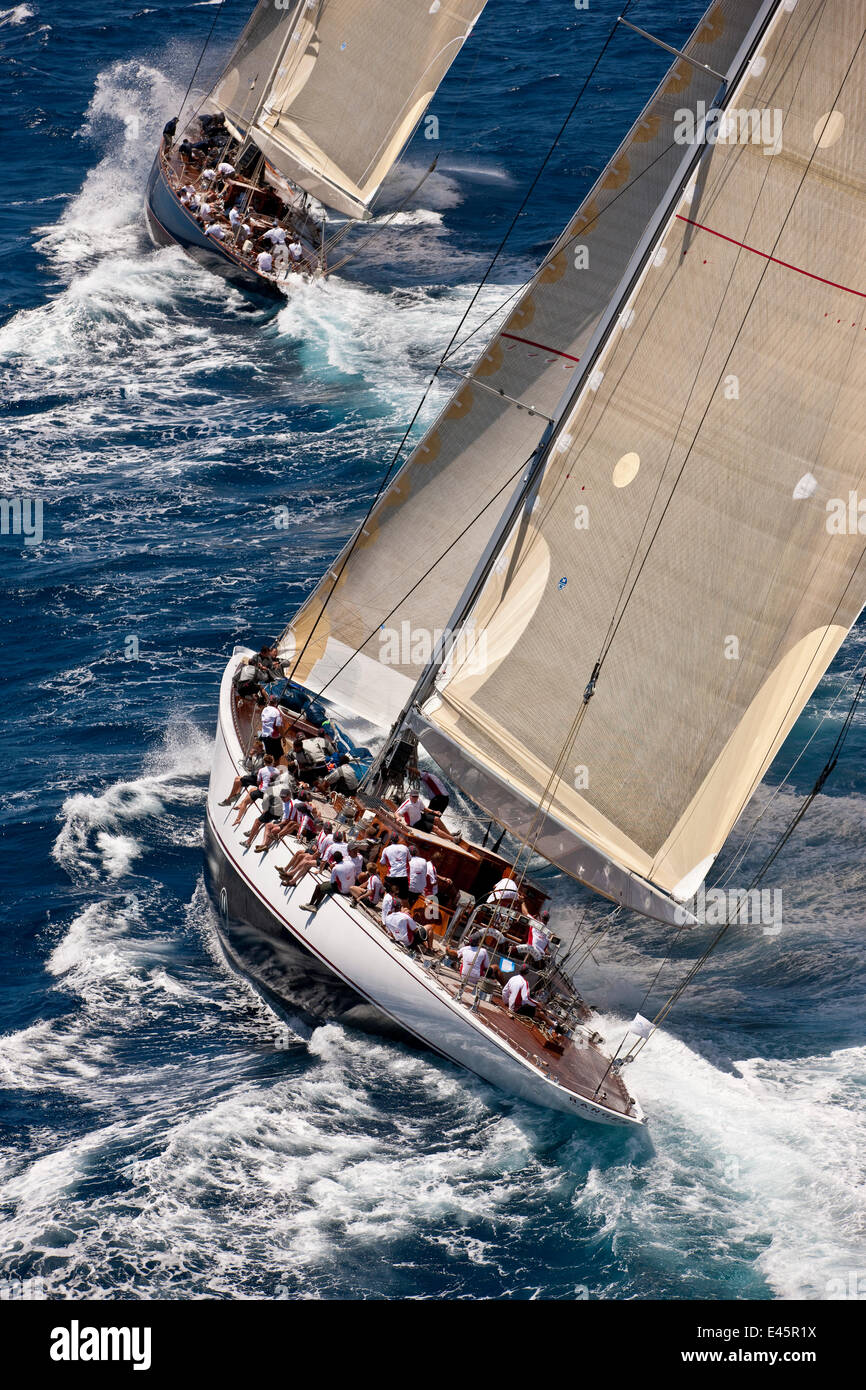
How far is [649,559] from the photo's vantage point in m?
19.2

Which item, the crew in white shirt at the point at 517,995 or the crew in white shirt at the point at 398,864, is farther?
the crew in white shirt at the point at 398,864

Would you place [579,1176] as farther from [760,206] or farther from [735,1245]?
[760,206]

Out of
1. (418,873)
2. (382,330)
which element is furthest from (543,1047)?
(382,330)

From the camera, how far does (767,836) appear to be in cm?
2600

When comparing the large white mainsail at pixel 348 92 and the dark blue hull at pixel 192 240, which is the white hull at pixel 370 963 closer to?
the dark blue hull at pixel 192 240

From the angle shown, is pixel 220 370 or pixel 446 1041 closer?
pixel 446 1041

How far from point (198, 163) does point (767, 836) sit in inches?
1171

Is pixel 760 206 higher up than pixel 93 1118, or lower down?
higher up

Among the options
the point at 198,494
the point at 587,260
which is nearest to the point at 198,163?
the point at 198,494

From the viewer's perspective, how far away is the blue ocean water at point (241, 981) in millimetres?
18266

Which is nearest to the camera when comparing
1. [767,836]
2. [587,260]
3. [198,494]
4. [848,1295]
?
[848,1295]

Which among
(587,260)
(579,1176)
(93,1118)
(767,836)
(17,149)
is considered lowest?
(93,1118)

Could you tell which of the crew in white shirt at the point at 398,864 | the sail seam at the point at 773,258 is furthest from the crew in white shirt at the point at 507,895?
the sail seam at the point at 773,258

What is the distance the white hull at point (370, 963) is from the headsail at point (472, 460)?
7.87 ft
